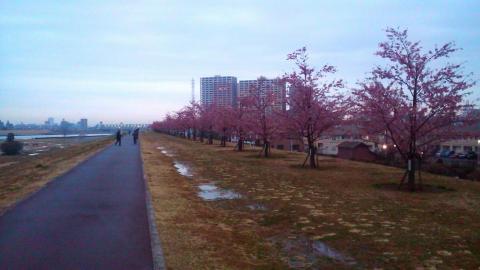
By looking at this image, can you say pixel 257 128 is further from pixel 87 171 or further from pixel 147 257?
pixel 147 257

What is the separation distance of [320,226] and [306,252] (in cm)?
180

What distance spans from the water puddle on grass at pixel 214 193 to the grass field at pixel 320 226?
9.2 inches

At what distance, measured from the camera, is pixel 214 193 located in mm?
13461

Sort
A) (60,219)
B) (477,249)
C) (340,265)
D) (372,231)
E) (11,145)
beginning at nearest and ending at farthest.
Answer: (340,265), (477,249), (372,231), (60,219), (11,145)

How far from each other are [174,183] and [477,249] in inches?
401

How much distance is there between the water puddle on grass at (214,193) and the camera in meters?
12.6

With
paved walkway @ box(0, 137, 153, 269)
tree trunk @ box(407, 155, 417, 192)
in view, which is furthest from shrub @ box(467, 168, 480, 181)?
paved walkway @ box(0, 137, 153, 269)

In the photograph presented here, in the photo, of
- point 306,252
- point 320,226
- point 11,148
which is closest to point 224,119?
point 11,148

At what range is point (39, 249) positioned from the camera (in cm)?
710

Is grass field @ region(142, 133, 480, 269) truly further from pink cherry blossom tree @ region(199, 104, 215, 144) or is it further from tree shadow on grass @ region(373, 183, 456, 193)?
pink cherry blossom tree @ region(199, 104, 215, 144)

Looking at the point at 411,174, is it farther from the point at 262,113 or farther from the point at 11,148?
the point at 11,148

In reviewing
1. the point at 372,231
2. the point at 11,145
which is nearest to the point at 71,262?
the point at 372,231

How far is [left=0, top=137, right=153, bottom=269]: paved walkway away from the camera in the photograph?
654 cm

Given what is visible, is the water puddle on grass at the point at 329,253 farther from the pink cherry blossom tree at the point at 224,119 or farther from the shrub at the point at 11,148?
the shrub at the point at 11,148
